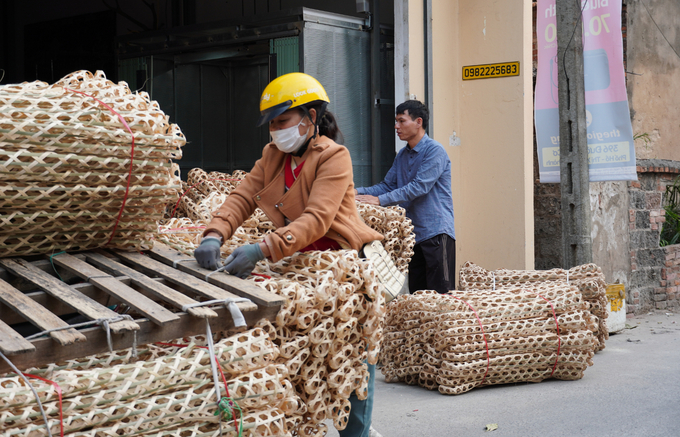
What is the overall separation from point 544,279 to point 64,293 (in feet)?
16.6

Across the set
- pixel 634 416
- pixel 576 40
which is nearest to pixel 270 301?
pixel 634 416

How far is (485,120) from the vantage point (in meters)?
8.51

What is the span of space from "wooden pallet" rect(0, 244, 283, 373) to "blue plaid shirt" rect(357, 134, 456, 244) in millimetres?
3276

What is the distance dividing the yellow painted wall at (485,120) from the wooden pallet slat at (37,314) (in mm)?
5986

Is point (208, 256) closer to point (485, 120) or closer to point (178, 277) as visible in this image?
point (178, 277)

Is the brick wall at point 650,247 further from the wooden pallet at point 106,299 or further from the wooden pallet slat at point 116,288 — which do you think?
the wooden pallet slat at point 116,288

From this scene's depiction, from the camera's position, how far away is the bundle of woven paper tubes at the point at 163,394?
220cm

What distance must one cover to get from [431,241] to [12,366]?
4.62 metres

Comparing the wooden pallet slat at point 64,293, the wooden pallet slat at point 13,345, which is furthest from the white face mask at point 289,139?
the wooden pallet slat at point 13,345

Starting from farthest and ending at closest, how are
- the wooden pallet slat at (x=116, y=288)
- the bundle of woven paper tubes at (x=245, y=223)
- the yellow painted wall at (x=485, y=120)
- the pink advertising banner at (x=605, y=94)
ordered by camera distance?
the yellow painted wall at (x=485, y=120)
the pink advertising banner at (x=605, y=94)
the bundle of woven paper tubes at (x=245, y=223)
the wooden pallet slat at (x=116, y=288)

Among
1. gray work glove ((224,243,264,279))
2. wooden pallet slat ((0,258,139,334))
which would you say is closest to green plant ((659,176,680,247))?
gray work glove ((224,243,264,279))

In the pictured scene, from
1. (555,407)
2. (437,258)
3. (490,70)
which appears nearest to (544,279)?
(437,258)

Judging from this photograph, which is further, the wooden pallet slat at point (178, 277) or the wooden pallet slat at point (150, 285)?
the wooden pallet slat at point (178, 277)

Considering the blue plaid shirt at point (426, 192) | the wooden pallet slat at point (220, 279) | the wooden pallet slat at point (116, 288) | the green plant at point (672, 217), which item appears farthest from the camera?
the green plant at point (672, 217)
